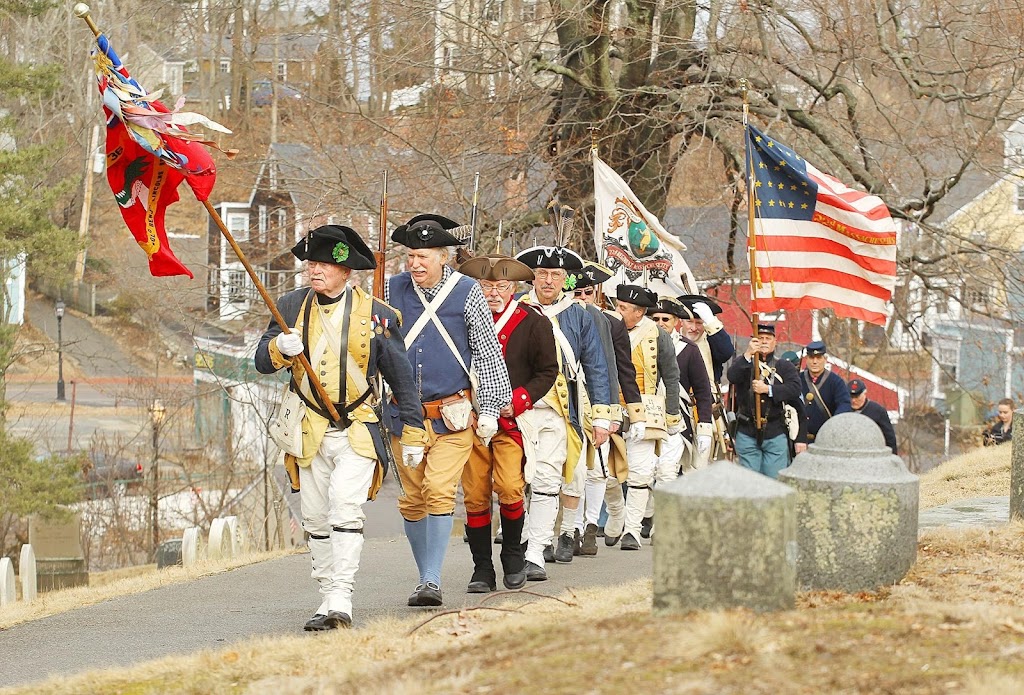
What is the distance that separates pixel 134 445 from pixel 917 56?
2602cm

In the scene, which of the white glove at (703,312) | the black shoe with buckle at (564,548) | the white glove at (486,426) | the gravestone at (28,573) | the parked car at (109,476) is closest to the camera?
the white glove at (486,426)

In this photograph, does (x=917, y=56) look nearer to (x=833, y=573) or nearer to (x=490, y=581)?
(x=490, y=581)

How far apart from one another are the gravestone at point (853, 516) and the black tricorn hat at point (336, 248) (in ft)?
8.59

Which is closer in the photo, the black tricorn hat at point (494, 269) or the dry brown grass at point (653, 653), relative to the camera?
the dry brown grass at point (653, 653)

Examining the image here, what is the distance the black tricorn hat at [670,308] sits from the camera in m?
12.8

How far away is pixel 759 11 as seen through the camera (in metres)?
18.1

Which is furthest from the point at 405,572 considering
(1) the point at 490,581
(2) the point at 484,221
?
(2) the point at 484,221

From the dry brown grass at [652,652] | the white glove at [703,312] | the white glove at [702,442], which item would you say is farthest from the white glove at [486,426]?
the white glove at [703,312]

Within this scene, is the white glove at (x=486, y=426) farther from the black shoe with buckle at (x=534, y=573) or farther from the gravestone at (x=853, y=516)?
the gravestone at (x=853, y=516)

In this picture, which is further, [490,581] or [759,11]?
[759,11]

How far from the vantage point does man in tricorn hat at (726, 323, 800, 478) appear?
42.8 ft

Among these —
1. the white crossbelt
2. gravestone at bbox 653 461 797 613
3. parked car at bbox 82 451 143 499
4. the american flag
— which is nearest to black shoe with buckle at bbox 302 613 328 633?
the white crossbelt

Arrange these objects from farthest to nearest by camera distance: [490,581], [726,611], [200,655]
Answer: [490,581]
[200,655]
[726,611]

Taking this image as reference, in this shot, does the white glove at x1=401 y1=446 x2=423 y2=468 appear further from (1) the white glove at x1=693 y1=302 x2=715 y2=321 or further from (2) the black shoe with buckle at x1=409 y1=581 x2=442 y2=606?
(1) the white glove at x1=693 y1=302 x2=715 y2=321
